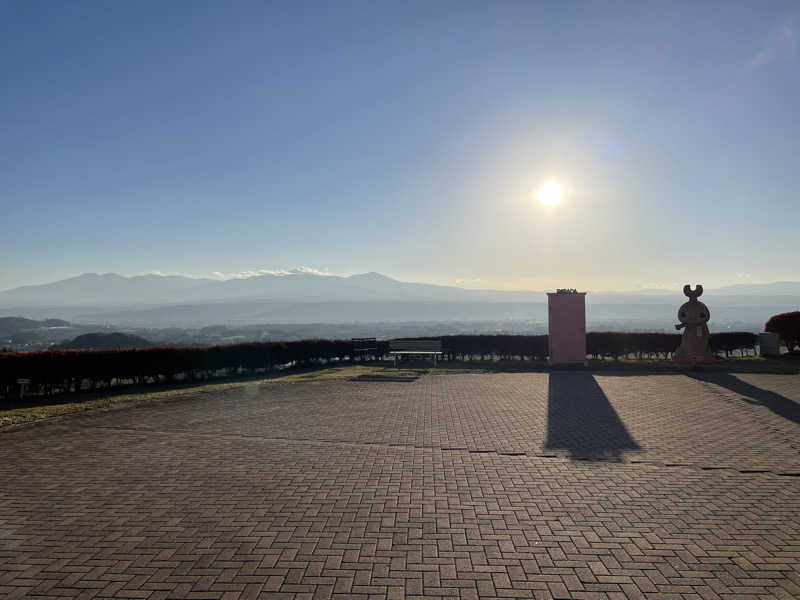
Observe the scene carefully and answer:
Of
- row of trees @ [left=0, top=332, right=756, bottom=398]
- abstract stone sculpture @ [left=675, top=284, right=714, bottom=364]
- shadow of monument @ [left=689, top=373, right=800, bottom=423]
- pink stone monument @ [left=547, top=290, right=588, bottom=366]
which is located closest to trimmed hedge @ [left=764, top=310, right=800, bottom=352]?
row of trees @ [left=0, top=332, right=756, bottom=398]

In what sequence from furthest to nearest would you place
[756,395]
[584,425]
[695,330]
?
[695,330] < [756,395] < [584,425]

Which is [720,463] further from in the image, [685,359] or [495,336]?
[495,336]

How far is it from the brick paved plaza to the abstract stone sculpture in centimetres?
652

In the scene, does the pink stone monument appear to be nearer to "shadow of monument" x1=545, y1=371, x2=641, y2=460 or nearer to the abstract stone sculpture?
the abstract stone sculpture

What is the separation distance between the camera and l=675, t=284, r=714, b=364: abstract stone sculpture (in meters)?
14.5

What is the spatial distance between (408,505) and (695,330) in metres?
14.1

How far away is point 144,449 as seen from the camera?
6414mm

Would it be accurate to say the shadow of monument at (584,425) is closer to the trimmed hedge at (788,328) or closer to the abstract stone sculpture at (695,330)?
the abstract stone sculpture at (695,330)

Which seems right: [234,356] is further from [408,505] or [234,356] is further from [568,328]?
[408,505]

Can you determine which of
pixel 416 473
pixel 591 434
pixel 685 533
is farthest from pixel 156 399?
pixel 685 533

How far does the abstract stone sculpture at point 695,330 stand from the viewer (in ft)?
47.6

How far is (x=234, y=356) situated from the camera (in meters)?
14.9

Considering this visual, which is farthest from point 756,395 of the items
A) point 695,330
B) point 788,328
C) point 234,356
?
point 234,356

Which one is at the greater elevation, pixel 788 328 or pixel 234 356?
pixel 788 328
